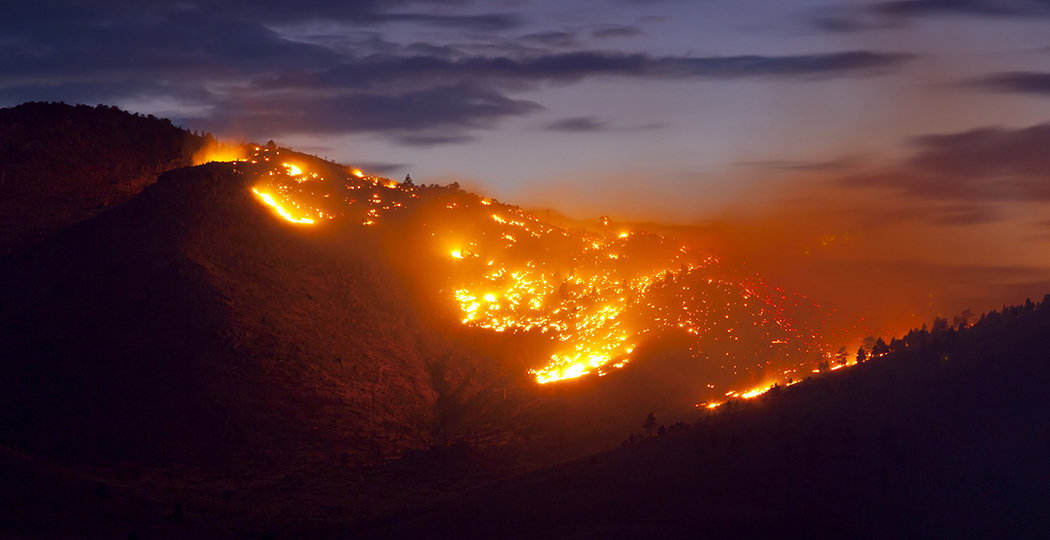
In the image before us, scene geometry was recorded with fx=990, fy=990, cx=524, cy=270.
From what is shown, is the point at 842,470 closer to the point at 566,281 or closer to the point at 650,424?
the point at 650,424

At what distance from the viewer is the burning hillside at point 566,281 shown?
80.9m

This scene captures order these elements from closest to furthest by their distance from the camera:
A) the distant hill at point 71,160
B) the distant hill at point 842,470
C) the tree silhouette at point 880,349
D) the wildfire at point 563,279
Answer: the distant hill at point 842,470 < the tree silhouette at point 880,349 < the wildfire at point 563,279 < the distant hill at point 71,160

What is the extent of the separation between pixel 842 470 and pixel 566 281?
143ft

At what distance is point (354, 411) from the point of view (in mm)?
71188

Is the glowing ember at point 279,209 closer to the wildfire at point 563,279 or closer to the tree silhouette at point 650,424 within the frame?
the wildfire at point 563,279

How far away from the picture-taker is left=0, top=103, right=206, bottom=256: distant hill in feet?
284

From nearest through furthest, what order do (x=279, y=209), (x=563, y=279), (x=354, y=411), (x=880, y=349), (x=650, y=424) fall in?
(x=650, y=424), (x=880, y=349), (x=354, y=411), (x=279, y=209), (x=563, y=279)

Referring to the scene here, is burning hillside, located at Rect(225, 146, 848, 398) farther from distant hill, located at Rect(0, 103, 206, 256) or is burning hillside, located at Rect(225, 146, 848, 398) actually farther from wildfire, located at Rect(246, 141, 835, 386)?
distant hill, located at Rect(0, 103, 206, 256)

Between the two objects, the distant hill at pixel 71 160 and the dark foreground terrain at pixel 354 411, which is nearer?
the dark foreground terrain at pixel 354 411

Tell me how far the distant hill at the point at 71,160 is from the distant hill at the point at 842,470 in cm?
5187

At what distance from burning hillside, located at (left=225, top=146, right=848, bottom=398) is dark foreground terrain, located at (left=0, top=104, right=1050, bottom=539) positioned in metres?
3.34

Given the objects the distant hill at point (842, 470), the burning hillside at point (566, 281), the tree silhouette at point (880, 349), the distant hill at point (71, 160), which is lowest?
the distant hill at point (842, 470)

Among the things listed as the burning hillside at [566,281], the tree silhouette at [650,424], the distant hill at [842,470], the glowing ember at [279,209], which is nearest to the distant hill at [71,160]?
the burning hillside at [566,281]

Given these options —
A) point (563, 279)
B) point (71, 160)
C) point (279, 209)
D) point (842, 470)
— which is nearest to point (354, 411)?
point (279, 209)
